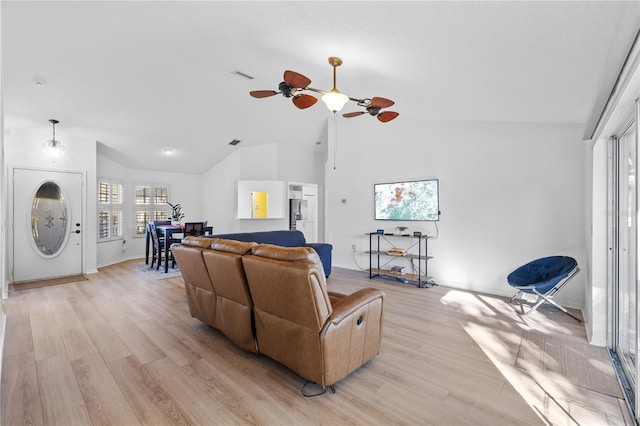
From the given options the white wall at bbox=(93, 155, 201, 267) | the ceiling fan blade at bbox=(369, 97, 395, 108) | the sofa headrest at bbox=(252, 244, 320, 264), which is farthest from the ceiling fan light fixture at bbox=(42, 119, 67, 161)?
the ceiling fan blade at bbox=(369, 97, 395, 108)

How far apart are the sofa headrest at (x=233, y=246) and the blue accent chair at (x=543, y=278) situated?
3229 millimetres

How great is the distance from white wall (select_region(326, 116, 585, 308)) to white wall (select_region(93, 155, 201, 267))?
546 cm

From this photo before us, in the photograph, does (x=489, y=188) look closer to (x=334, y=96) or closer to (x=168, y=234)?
(x=334, y=96)

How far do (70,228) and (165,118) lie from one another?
2.80 m

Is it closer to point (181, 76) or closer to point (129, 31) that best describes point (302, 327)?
point (129, 31)

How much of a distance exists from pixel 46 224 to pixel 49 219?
10cm

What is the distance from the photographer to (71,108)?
4598mm

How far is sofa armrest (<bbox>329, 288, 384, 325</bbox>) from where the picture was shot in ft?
6.50

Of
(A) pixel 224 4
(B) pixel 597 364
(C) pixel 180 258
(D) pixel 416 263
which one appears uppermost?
(A) pixel 224 4

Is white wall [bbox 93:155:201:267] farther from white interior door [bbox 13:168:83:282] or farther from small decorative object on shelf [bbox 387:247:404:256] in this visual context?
small decorative object on shelf [bbox 387:247:404:256]

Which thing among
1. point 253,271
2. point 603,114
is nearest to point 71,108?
point 253,271

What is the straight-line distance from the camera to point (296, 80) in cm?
273

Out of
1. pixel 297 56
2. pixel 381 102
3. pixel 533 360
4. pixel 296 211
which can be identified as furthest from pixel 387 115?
pixel 296 211

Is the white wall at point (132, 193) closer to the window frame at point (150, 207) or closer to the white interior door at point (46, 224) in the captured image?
the window frame at point (150, 207)
